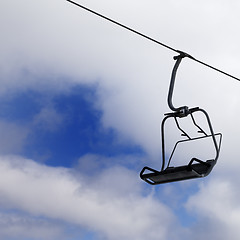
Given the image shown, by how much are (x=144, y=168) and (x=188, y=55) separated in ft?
5.92

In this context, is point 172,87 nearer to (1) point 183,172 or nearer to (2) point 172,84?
(2) point 172,84

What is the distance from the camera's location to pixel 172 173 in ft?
20.1

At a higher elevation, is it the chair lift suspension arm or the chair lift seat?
the chair lift suspension arm

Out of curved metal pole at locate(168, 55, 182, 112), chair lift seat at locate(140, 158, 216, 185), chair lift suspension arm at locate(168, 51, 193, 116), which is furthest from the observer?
curved metal pole at locate(168, 55, 182, 112)

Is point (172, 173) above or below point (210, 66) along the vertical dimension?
below

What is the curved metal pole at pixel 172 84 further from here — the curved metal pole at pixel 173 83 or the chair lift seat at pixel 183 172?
the chair lift seat at pixel 183 172

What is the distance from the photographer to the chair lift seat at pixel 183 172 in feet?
20.0

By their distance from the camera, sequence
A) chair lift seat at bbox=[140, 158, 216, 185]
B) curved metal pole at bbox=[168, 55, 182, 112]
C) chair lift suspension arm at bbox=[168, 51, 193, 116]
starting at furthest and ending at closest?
curved metal pole at bbox=[168, 55, 182, 112]
chair lift suspension arm at bbox=[168, 51, 193, 116]
chair lift seat at bbox=[140, 158, 216, 185]

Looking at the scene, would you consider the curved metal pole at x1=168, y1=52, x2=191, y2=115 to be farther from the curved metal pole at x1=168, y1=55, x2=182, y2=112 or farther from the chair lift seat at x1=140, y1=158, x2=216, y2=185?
the chair lift seat at x1=140, y1=158, x2=216, y2=185

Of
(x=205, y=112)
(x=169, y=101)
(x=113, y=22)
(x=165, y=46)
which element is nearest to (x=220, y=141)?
(x=205, y=112)

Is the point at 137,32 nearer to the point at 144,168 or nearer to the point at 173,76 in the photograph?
the point at 173,76

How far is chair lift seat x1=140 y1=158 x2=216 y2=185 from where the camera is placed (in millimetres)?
6082

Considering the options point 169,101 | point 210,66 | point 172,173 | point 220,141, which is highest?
point 210,66

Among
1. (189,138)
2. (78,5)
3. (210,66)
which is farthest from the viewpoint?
(210,66)
